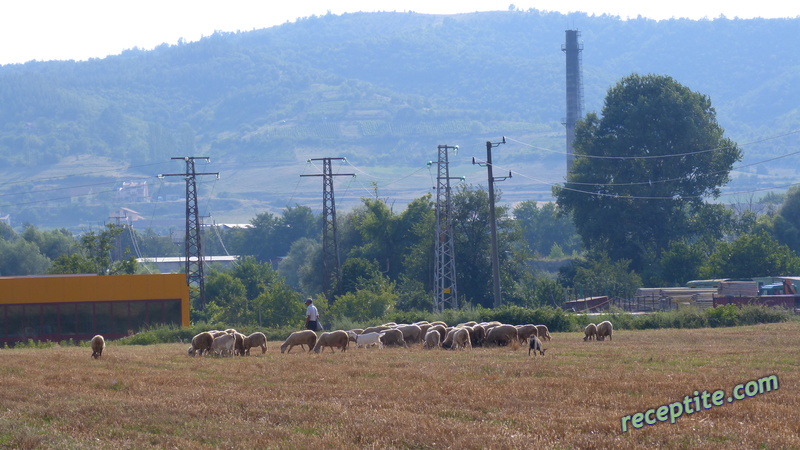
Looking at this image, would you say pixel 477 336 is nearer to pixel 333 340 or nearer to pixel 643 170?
pixel 333 340

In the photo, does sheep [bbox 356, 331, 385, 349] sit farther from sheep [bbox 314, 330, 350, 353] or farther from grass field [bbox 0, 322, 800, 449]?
grass field [bbox 0, 322, 800, 449]

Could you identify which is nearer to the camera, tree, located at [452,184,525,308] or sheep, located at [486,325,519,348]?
sheep, located at [486,325,519,348]

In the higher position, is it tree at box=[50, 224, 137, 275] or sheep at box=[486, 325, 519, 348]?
tree at box=[50, 224, 137, 275]

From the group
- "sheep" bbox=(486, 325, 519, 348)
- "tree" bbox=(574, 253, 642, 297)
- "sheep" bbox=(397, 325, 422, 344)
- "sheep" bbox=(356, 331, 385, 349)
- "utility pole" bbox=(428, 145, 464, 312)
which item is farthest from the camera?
"tree" bbox=(574, 253, 642, 297)

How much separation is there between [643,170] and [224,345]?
67392mm

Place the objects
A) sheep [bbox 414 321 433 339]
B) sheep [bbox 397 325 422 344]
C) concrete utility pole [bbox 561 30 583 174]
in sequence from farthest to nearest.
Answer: concrete utility pole [bbox 561 30 583 174] → sheep [bbox 414 321 433 339] → sheep [bbox 397 325 422 344]

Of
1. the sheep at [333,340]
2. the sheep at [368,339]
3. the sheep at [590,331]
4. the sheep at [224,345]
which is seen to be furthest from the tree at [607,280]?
the sheep at [224,345]

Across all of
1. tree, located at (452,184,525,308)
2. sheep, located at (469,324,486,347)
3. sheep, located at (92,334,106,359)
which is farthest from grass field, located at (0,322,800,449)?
tree, located at (452,184,525,308)

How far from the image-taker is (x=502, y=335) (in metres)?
28.1

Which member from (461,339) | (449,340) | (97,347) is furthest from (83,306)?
(461,339)

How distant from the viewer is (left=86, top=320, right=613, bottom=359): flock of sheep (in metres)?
26.1

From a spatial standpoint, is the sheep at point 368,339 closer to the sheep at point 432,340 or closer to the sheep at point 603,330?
the sheep at point 432,340

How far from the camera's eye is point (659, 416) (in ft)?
44.3

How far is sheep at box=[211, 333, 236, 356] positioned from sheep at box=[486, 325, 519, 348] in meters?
7.24
